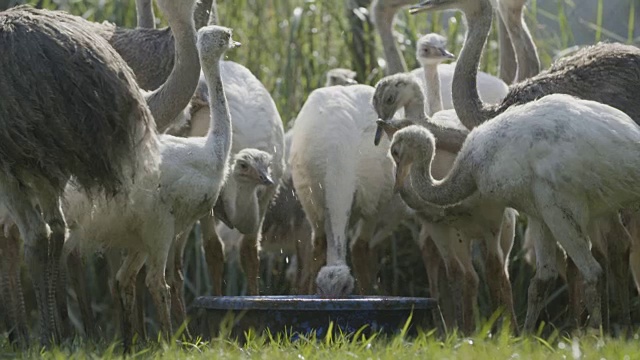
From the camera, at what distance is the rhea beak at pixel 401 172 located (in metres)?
7.79

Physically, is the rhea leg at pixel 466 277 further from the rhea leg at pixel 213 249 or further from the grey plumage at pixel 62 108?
the grey plumage at pixel 62 108

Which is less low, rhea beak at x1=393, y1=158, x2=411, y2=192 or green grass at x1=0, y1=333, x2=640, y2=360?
rhea beak at x1=393, y1=158, x2=411, y2=192

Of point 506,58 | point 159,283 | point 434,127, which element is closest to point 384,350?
point 159,283

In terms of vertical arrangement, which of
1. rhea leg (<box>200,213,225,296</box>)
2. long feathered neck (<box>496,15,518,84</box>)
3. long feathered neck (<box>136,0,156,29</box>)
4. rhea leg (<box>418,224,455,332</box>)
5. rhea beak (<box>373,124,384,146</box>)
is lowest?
rhea leg (<box>418,224,455,332</box>)

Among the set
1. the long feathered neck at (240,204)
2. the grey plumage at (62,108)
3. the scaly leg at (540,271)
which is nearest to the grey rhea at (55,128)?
the grey plumage at (62,108)

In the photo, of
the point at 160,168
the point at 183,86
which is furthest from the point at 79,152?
the point at 183,86

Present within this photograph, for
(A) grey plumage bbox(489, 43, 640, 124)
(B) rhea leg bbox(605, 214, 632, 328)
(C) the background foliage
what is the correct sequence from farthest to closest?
(C) the background foliage → (B) rhea leg bbox(605, 214, 632, 328) → (A) grey plumage bbox(489, 43, 640, 124)

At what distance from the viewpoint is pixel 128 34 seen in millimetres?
9312

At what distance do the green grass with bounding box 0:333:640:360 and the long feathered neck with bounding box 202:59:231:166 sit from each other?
132cm

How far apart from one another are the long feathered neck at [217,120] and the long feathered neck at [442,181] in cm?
95

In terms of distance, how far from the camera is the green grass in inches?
221

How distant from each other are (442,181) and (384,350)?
1796 millimetres

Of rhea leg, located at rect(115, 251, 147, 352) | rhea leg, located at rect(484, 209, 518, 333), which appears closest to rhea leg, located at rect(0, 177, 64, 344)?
rhea leg, located at rect(115, 251, 147, 352)

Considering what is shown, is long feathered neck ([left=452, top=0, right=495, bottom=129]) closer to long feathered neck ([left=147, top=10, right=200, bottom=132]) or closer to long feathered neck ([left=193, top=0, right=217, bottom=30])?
long feathered neck ([left=147, top=10, right=200, bottom=132])
